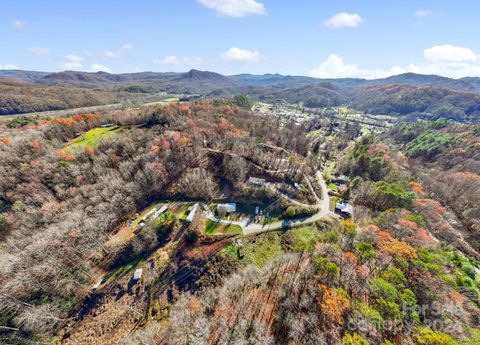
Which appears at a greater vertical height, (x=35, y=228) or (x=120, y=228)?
(x=35, y=228)

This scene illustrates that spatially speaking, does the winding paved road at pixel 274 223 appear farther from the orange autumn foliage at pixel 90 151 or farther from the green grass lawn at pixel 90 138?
the green grass lawn at pixel 90 138

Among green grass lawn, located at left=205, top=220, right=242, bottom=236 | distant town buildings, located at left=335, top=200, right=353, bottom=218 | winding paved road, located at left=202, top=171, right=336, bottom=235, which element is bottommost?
green grass lawn, located at left=205, top=220, right=242, bottom=236

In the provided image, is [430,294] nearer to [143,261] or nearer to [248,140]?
[143,261]

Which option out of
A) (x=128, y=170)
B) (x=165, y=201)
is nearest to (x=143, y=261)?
(x=165, y=201)

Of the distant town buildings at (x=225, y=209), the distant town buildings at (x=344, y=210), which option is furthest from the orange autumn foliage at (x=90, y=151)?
the distant town buildings at (x=344, y=210)

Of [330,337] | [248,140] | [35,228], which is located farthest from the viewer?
[248,140]

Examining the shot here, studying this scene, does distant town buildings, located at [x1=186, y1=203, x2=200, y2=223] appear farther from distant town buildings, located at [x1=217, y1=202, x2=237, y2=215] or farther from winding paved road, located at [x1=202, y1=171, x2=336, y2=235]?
distant town buildings, located at [x1=217, y1=202, x2=237, y2=215]

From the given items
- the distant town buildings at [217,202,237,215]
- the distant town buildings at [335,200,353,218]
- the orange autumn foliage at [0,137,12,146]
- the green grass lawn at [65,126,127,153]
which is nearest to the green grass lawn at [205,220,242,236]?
the distant town buildings at [217,202,237,215]
